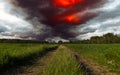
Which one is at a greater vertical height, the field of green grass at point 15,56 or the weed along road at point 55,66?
the field of green grass at point 15,56

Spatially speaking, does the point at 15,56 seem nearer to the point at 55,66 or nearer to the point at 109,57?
the point at 55,66

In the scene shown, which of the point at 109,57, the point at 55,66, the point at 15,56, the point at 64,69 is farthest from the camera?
the point at 109,57

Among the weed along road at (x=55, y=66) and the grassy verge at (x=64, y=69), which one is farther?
the weed along road at (x=55, y=66)

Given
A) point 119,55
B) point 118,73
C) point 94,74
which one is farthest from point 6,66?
point 119,55

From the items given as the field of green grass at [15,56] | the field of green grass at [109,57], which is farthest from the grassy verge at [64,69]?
the field of green grass at [109,57]

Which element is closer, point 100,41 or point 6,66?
point 6,66

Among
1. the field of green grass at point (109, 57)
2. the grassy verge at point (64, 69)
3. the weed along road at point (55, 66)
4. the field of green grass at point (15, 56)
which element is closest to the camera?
the grassy verge at point (64, 69)

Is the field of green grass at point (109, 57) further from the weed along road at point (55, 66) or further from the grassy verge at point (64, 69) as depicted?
the grassy verge at point (64, 69)

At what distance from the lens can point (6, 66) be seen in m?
17.4

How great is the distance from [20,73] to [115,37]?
171m

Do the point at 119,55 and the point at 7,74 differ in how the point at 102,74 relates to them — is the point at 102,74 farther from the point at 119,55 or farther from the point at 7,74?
the point at 119,55

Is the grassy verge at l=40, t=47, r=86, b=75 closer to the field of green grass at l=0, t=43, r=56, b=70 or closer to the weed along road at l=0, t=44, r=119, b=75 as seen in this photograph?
the weed along road at l=0, t=44, r=119, b=75

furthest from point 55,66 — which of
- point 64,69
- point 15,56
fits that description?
point 15,56

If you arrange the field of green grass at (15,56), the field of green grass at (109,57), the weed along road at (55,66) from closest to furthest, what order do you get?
the weed along road at (55,66) < the field of green grass at (15,56) < the field of green grass at (109,57)
